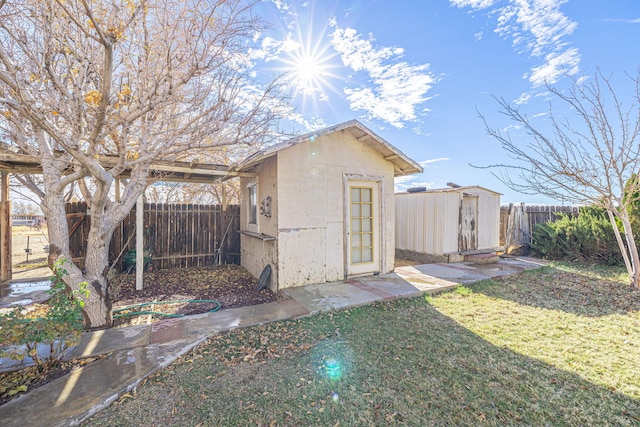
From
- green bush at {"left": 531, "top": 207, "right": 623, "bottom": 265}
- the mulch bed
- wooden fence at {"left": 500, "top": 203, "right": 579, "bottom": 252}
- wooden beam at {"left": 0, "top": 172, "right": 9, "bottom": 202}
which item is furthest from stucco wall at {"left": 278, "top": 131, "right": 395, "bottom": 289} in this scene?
wooden fence at {"left": 500, "top": 203, "right": 579, "bottom": 252}

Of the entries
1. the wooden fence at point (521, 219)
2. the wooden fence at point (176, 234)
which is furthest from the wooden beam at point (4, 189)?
the wooden fence at point (521, 219)

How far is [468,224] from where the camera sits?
8.94m

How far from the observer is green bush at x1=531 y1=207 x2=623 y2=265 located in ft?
26.0

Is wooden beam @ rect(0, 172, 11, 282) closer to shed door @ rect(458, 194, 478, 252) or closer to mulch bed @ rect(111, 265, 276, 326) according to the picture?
mulch bed @ rect(111, 265, 276, 326)

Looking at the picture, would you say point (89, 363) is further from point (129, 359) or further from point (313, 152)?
point (313, 152)

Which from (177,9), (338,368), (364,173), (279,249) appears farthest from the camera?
(364,173)

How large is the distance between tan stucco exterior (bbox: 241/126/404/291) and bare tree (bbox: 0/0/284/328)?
1.19 meters

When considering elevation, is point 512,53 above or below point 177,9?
above

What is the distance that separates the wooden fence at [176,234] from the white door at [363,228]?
4209 millimetres

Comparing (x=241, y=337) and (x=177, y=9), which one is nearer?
(x=241, y=337)

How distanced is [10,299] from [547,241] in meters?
14.2

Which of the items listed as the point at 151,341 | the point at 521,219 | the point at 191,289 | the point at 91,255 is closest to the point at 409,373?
the point at 151,341

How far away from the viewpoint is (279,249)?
5.45 m

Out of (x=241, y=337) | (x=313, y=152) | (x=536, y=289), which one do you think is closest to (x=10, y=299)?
(x=241, y=337)
